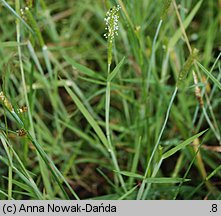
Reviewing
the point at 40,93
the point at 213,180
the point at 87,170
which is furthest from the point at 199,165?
the point at 40,93

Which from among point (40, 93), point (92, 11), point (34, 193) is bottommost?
point (34, 193)

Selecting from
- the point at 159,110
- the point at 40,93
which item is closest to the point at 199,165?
the point at 159,110

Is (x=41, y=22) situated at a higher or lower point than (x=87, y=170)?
higher
